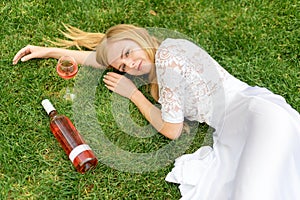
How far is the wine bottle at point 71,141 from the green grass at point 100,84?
0.06m

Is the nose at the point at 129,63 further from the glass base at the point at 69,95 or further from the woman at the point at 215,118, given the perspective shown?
the glass base at the point at 69,95

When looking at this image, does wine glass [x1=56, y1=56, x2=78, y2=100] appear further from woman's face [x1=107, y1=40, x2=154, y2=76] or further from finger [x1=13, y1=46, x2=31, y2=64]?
woman's face [x1=107, y1=40, x2=154, y2=76]

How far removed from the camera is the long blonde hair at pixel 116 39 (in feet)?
8.50

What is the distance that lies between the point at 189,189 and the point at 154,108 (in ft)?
1.74

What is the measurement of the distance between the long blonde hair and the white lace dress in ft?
0.30

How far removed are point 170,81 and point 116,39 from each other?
0.38m

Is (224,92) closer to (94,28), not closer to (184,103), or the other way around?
(184,103)

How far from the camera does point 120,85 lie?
2904 mm

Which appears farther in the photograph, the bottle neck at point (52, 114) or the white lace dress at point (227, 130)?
the bottle neck at point (52, 114)

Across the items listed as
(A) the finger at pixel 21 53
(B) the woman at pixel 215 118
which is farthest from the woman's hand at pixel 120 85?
(A) the finger at pixel 21 53

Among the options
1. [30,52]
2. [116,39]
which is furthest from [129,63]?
[30,52]

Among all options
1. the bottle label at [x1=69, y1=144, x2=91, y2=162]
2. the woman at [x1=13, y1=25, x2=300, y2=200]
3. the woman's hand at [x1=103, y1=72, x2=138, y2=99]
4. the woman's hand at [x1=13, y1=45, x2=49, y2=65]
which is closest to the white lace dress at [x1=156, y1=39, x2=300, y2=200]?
the woman at [x1=13, y1=25, x2=300, y2=200]

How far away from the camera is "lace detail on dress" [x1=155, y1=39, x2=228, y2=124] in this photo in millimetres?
2508

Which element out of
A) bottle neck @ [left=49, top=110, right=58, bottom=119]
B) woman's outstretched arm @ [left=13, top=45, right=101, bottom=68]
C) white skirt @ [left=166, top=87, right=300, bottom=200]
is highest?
woman's outstretched arm @ [left=13, top=45, right=101, bottom=68]
